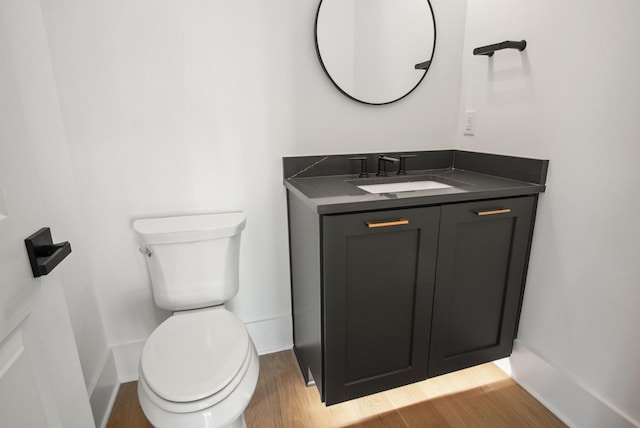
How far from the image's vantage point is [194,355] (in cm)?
118

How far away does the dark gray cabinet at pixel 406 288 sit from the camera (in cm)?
128

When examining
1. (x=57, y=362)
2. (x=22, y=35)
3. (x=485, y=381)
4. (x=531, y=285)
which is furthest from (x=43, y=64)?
(x=485, y=381)

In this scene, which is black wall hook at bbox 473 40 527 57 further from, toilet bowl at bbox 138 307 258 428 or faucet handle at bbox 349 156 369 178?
toilet bowl at bbox 138 307 258 428

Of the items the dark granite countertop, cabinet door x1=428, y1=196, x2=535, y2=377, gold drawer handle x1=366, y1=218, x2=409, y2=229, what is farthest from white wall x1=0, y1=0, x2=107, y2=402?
cabinet door x1=428, y1=196, x2=535, y2=377

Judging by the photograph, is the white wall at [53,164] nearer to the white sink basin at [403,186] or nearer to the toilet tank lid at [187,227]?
the toilet tank lid at [187,227]

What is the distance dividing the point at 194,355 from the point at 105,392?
689 mm

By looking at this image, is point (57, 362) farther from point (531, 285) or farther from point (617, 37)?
point (617, 37)

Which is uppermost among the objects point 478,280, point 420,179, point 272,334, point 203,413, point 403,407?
point 420,179

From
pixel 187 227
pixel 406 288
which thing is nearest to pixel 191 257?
pixel 187 227

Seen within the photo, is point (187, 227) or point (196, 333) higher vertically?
point (187, 227)

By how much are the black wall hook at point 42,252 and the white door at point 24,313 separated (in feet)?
0.04

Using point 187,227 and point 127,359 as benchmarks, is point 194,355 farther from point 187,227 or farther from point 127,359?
point 127,359

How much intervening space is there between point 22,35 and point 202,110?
0.62 m

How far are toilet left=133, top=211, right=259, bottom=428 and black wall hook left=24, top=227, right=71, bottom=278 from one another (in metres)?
0.53
